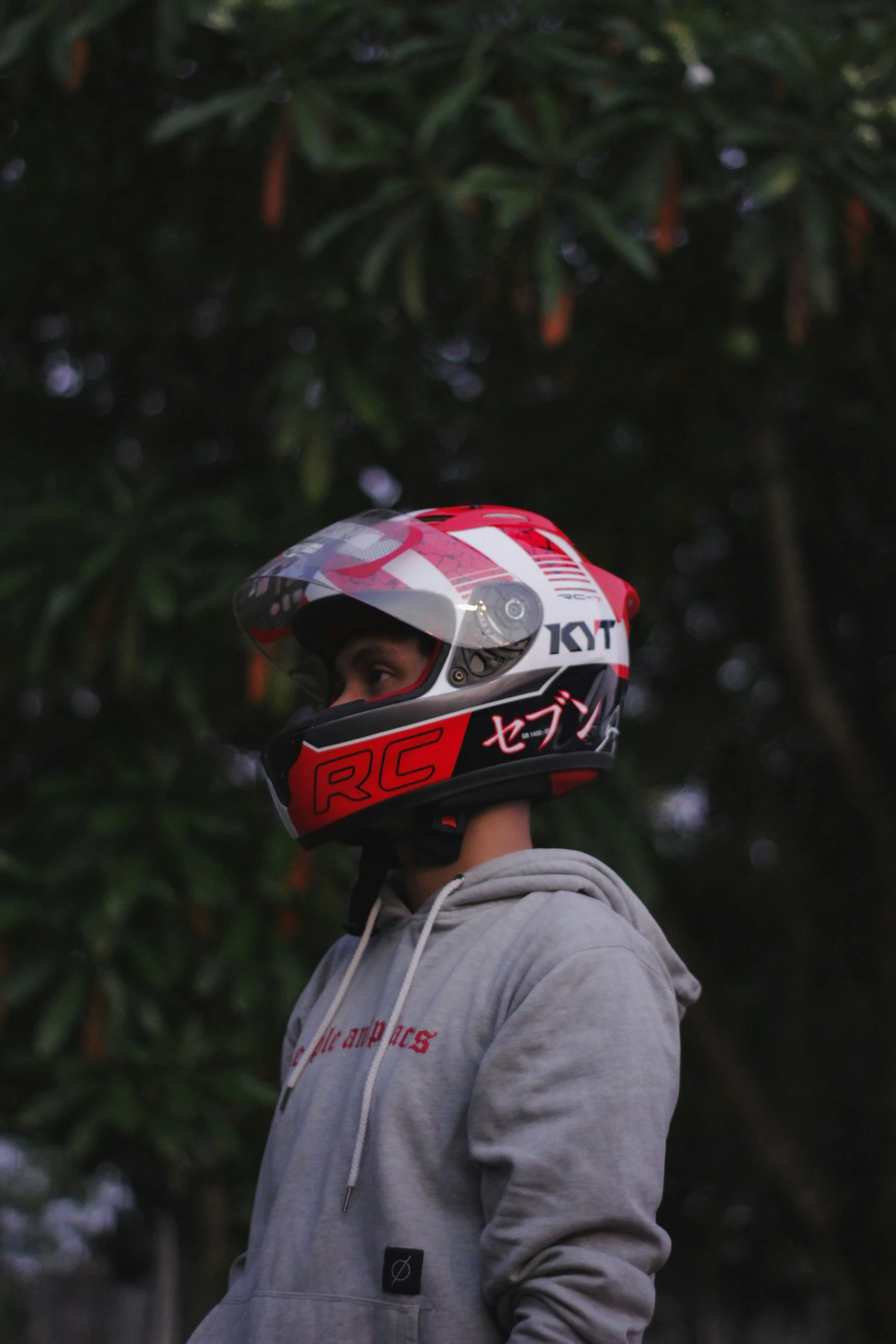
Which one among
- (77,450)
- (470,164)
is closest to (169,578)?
(77,450)

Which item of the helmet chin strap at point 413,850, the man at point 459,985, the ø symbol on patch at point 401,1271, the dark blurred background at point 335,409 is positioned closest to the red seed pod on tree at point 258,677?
the dark blurred background at point 335,409

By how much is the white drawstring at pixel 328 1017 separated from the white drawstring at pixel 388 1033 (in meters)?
0.02

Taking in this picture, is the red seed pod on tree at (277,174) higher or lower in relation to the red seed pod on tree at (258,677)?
higher

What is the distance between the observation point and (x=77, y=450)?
17.1ft

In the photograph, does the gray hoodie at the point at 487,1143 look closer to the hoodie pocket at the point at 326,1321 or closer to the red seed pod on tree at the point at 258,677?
the hoodie pocket at the point at 326,1321

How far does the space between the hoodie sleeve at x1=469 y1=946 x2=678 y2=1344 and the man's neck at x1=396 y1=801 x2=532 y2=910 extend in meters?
0.31

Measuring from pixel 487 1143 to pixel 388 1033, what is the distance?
0.72ft

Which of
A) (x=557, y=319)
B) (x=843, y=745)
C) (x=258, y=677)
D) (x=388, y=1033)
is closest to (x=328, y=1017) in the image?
(x=388, y=1033)

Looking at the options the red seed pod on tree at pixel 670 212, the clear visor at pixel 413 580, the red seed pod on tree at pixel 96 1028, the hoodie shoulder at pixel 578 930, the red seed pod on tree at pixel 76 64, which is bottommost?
the red seed pod on tree at pixel 96 1028

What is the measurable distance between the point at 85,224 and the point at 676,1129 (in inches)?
256

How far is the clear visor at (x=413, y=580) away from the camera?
1.95 m

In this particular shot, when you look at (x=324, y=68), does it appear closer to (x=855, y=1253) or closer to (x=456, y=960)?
(x=456, y=960)

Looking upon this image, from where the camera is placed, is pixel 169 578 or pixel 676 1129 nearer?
pixel 169 578

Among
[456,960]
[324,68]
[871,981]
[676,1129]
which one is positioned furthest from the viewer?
[676,1129]
